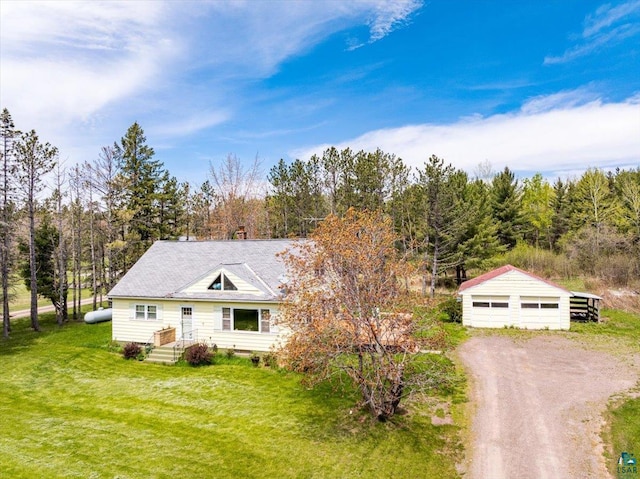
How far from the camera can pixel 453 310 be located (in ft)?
84.1

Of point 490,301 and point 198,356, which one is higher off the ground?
point 490,301

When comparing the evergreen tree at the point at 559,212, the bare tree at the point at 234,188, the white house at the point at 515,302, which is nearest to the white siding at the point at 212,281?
the white house at the point at 515,302

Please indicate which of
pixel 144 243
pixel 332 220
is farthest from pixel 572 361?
pixel 144 243

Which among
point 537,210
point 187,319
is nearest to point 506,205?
point 537,210

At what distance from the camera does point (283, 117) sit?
3353 centimetres

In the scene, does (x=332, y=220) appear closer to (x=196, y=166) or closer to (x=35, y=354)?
(x=35, y=354)

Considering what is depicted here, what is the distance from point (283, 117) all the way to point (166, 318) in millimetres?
20013

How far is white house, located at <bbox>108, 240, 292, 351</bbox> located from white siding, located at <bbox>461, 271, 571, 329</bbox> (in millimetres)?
11958

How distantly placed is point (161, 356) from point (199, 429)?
7.56 meters

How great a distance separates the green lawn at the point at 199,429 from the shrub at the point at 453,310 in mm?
13187

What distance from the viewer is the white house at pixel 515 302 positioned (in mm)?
22938

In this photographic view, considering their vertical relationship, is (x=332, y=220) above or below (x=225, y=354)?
above

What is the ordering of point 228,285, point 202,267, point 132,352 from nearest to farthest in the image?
point 132,352
point 228,285
point 202,267

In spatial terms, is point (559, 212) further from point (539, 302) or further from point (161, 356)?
point (161, 356)
